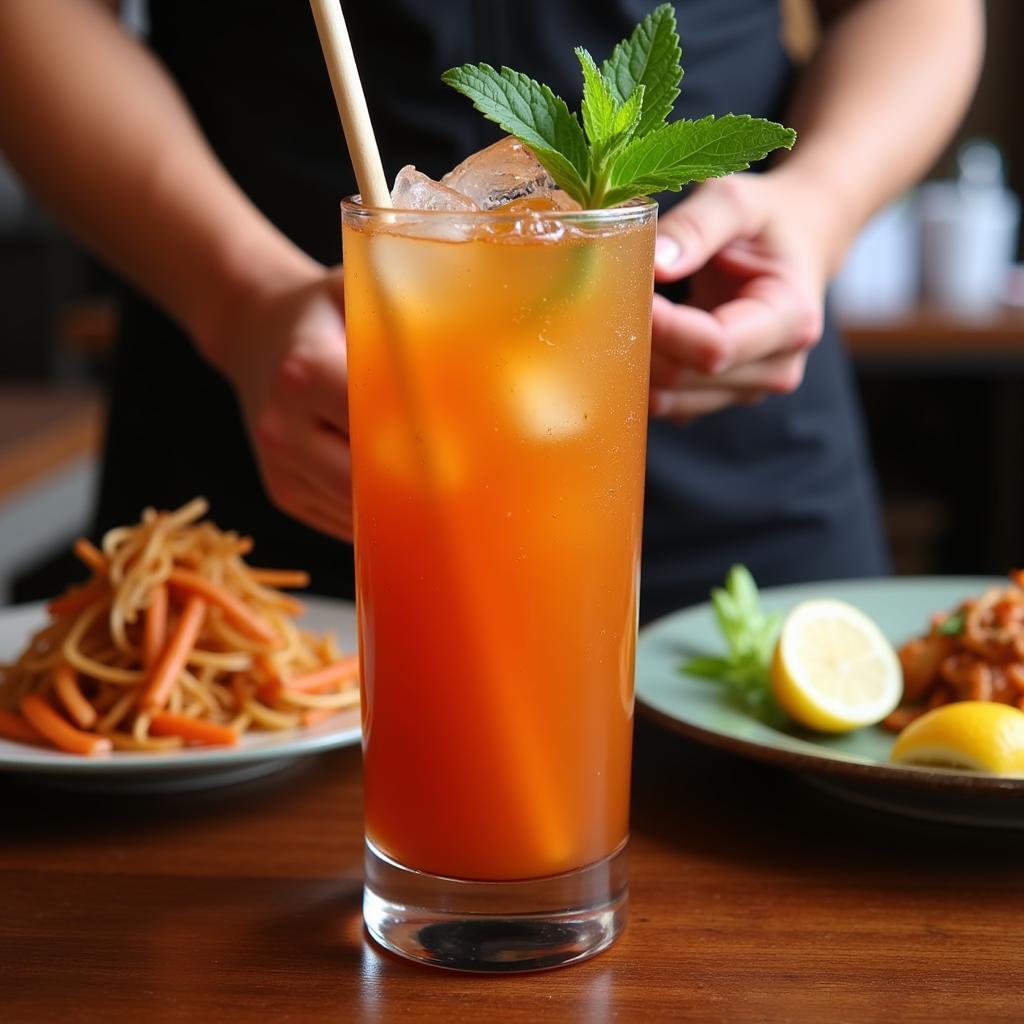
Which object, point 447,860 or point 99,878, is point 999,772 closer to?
point 447,860

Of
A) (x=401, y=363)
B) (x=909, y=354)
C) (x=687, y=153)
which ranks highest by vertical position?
(x=687, y=153)

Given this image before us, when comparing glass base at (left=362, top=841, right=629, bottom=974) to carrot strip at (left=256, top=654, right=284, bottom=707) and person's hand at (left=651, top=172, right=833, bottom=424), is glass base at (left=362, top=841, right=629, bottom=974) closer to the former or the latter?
carrot strip at (left=256, top=654, right=284, bottom=707)

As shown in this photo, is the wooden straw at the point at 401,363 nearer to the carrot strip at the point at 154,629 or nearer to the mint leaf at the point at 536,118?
the mint leaf at the point at 536,118

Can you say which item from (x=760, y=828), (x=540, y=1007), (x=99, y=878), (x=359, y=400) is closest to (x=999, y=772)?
(x=760, y=828)

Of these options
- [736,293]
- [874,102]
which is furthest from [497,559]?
[874,102]

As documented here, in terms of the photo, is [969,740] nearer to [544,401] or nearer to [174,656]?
[544,401]

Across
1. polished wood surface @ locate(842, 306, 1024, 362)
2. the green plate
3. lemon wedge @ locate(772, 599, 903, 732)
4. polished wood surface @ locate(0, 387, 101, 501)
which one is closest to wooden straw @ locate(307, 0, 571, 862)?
the green plate
